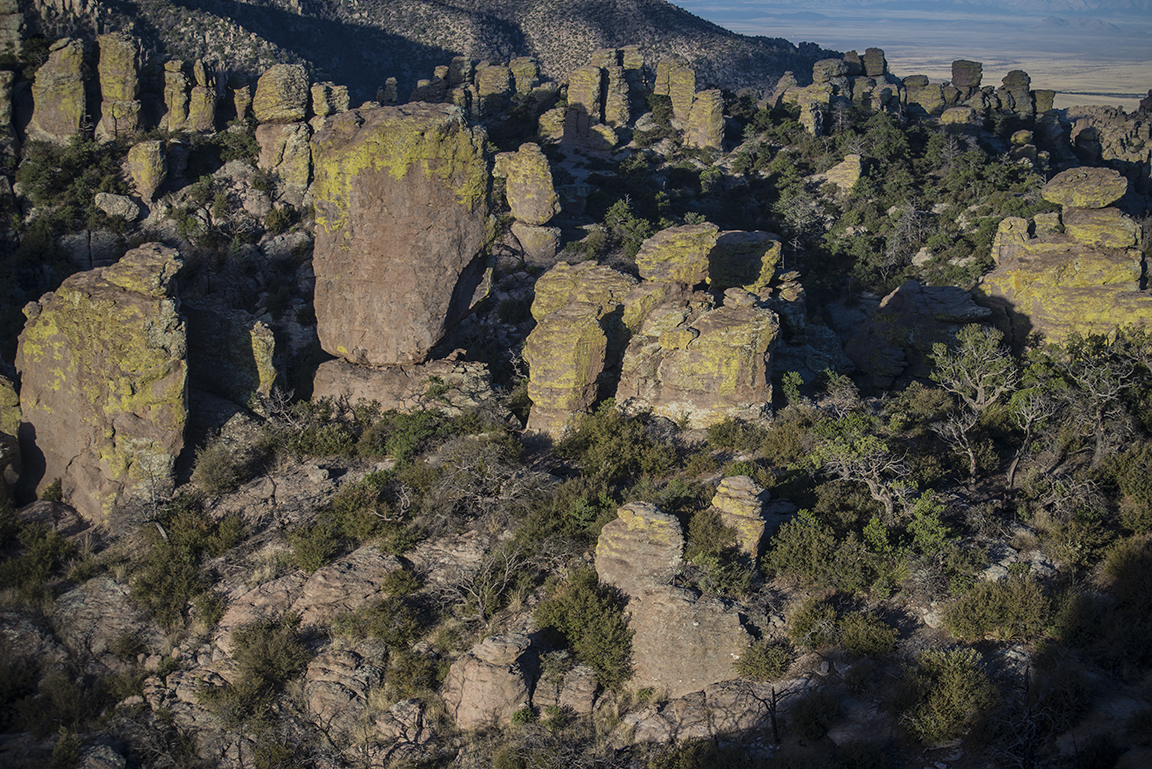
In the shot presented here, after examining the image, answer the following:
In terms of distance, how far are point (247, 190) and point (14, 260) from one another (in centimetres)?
881

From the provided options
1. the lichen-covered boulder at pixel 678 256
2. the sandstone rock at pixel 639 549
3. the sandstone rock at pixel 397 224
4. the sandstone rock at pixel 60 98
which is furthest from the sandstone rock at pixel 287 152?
the sandstone rock at pixel 639 549

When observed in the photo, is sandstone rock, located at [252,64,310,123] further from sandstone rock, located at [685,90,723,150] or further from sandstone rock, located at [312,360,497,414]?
sandstone rock, located at [685,90,723,150]

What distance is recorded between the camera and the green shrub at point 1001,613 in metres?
12.2

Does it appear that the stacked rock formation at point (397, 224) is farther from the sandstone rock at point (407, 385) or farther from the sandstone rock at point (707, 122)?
the sandstone rock at point (707, 122)

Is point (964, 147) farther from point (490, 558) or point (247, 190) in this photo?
point (490, 558)

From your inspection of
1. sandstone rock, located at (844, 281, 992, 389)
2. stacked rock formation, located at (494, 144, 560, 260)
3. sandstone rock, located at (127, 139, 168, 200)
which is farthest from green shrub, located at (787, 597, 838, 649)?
sandstone rock, located at (127, 139, 168, 200)

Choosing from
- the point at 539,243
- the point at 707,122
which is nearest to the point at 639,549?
the point at 539,243

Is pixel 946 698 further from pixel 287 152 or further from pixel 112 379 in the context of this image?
pixel 287 152

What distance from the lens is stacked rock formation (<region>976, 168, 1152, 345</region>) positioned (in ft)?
69.8

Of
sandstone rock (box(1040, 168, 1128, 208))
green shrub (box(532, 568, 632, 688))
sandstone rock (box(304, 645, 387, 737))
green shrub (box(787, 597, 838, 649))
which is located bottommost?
sandstone rock (box(304, 645, 387, 737))

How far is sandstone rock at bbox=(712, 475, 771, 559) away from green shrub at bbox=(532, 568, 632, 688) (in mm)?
2375

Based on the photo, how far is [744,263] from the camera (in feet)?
84.0

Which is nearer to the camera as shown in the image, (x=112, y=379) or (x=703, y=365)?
(x=112, y=379)

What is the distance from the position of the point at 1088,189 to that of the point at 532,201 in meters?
20.5
